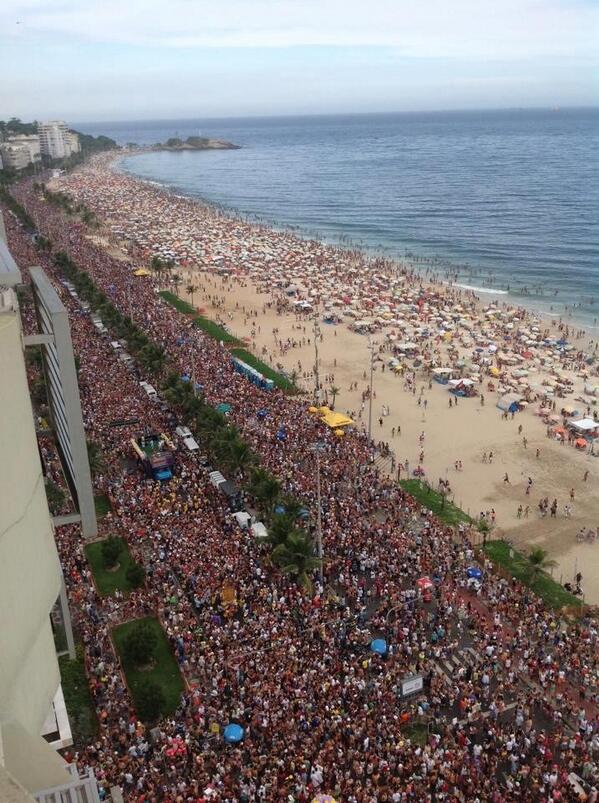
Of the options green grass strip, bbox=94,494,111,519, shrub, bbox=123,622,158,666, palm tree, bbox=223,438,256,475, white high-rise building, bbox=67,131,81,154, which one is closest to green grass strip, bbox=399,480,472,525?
palm tree, bbox=223,438,256,475

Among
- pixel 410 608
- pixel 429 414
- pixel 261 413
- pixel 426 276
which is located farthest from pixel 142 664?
pixel 426 276

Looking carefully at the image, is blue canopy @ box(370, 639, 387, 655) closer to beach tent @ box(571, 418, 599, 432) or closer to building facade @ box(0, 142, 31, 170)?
beach tent @ box(571, 418, 599, 432)

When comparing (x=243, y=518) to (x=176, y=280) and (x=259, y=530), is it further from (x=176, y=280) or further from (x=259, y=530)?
(x=176, y=280)

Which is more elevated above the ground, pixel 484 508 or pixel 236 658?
pixel 236 658

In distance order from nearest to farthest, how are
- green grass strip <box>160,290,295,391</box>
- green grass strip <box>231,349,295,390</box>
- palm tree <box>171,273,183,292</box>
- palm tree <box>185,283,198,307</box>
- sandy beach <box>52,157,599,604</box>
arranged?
sandy beach <box>52,157,599,604</box> → green grass strip <box>231,349,295,390</box> → green grass strip <box>160,290,295,391</box> → palm tree <box>185,283,198,307</box> → palm tree <box>171,273,183,292</box>

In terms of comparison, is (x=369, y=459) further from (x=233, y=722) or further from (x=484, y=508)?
(x=233, y=722)

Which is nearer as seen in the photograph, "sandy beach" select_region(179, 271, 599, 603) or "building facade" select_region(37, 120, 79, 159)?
"sandy beach" select_region(179, 271, 599, 603)

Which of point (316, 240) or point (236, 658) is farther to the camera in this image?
point (316, 240)
